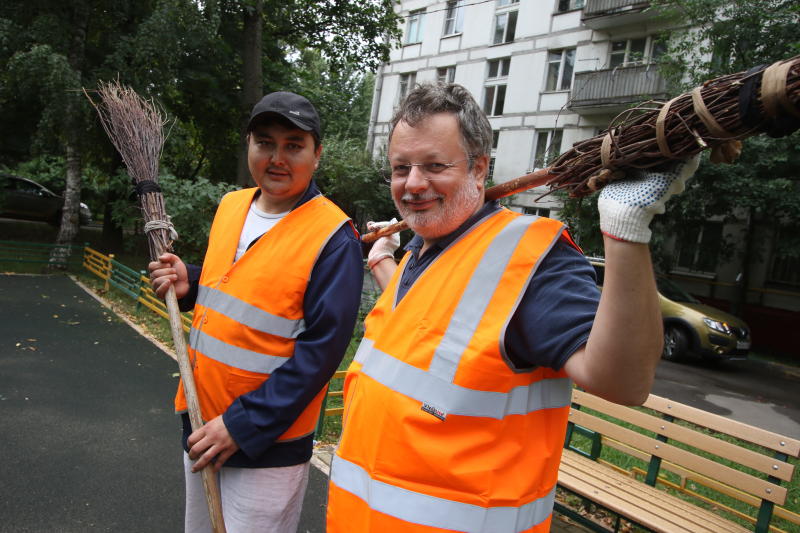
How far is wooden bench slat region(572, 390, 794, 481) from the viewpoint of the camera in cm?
300

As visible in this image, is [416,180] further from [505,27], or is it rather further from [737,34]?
[505,27]

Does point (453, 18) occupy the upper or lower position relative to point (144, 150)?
upper

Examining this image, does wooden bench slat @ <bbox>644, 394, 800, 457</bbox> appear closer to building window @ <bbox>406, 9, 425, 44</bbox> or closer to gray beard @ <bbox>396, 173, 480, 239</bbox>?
gray beard @ <bbox>396, 173, 480, 239</bbox>

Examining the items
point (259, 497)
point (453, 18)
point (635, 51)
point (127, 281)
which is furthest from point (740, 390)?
point (453, 18)

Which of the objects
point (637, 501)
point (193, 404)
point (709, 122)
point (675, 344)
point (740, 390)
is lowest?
point (740, 390)

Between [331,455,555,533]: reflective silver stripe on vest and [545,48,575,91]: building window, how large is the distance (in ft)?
66.4

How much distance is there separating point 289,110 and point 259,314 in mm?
785

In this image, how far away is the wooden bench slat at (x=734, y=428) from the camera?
3.03 metres

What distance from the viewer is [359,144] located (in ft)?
76.2

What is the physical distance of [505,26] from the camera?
866 inches

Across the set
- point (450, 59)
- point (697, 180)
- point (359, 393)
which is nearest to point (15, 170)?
point (450, 59)

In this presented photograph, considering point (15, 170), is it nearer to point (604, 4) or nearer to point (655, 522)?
point (604, 4)

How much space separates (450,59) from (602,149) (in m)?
24.3

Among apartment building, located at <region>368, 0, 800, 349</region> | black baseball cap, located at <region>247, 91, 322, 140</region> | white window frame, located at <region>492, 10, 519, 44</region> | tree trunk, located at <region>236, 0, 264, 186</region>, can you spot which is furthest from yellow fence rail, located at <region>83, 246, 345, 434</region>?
white window frame, located at <region>492, 10, 519, 44</region>
